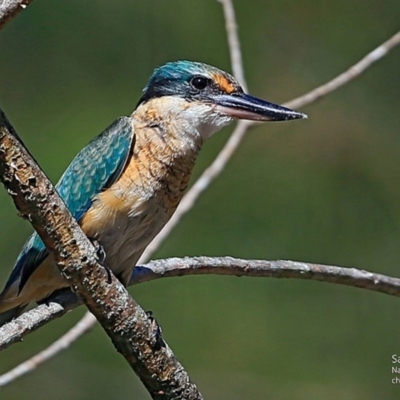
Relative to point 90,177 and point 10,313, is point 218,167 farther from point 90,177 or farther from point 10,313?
point 10,313

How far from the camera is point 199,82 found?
299 cm

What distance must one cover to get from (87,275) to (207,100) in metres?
1.00

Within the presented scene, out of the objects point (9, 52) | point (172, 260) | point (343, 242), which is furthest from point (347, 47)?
point (172, 260)

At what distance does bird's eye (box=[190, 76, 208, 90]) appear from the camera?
2.99 metres

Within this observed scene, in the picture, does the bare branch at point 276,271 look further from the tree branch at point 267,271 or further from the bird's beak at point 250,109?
the bird's beak at point 250,109

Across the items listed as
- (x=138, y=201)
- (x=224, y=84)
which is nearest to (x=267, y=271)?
Answer: (x=138, y=201)

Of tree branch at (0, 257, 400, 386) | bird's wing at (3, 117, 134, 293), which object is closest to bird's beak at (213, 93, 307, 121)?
bird's wing at (3, 117, 134, 293)

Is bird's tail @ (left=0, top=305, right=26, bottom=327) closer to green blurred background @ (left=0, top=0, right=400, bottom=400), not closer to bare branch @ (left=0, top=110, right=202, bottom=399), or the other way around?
bare branch @ (left=0, top=110, right=202, bottom=399)

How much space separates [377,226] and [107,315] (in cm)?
374

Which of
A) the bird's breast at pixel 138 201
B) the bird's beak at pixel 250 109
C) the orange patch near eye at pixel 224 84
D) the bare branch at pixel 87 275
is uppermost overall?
the orange patch near eye at pixel 224 84

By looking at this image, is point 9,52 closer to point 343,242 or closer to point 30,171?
point 343,242

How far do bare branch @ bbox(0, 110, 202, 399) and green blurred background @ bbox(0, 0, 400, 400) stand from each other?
2291mm

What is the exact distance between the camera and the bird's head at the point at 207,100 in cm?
292

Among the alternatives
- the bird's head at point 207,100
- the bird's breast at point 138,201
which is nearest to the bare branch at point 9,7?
the bird's breast at point 138,201
